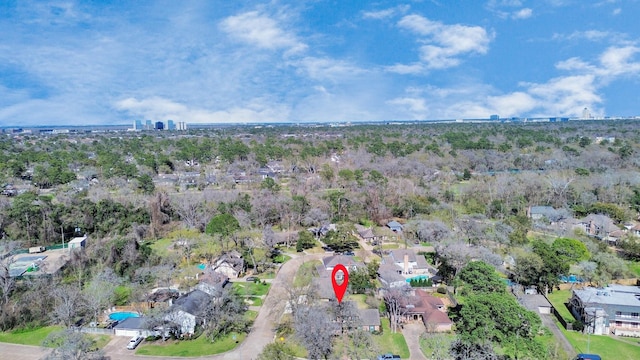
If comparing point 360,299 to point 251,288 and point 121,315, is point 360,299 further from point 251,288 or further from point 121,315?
point 121,315

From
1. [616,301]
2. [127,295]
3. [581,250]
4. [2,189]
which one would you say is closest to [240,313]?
[127,295]

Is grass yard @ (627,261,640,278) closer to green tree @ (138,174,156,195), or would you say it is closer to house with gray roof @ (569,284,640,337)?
house with gray roof @ (569,284,640,337)

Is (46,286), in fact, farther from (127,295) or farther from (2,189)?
(2,189)

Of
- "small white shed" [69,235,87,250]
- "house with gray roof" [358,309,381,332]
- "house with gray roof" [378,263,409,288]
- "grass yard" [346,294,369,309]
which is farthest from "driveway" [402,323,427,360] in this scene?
"small white shed" [69,235,87,250]

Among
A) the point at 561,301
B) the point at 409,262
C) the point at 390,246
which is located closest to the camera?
the point at 561,301

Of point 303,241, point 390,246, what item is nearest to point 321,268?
point 303,241
